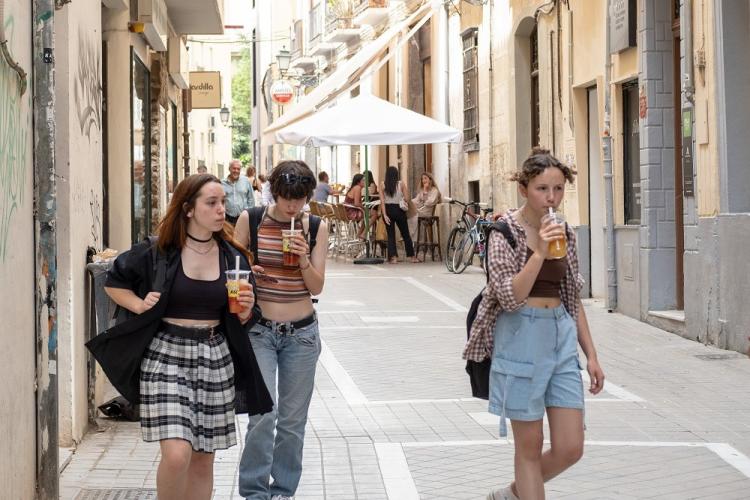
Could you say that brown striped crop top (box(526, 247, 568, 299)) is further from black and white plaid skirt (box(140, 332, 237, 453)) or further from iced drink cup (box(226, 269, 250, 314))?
black and white plaid skirt (box(140, 332, 237, 453))

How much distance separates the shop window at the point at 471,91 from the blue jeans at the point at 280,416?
18.5m

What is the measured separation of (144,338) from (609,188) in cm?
1158

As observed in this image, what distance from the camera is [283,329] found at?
650 centimetres

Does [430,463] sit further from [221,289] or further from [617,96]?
[617,96]

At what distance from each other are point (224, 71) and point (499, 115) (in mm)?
43372

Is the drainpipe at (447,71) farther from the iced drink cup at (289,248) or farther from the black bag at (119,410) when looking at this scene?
the iced drink cup at (289,248)

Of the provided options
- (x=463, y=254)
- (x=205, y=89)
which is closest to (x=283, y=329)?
(x=463, y=254)

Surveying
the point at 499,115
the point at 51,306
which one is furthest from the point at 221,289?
the point at 499,115

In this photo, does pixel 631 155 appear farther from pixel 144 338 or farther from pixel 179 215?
pixel 144 338

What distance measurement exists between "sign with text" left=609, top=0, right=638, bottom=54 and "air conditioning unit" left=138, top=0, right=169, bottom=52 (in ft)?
17.3

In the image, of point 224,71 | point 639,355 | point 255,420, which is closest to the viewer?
point 255,420

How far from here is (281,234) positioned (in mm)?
6543

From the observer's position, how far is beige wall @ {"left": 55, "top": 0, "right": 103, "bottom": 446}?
27.0 ft

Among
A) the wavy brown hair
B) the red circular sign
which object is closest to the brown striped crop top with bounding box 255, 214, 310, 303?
the wavy brown hair
